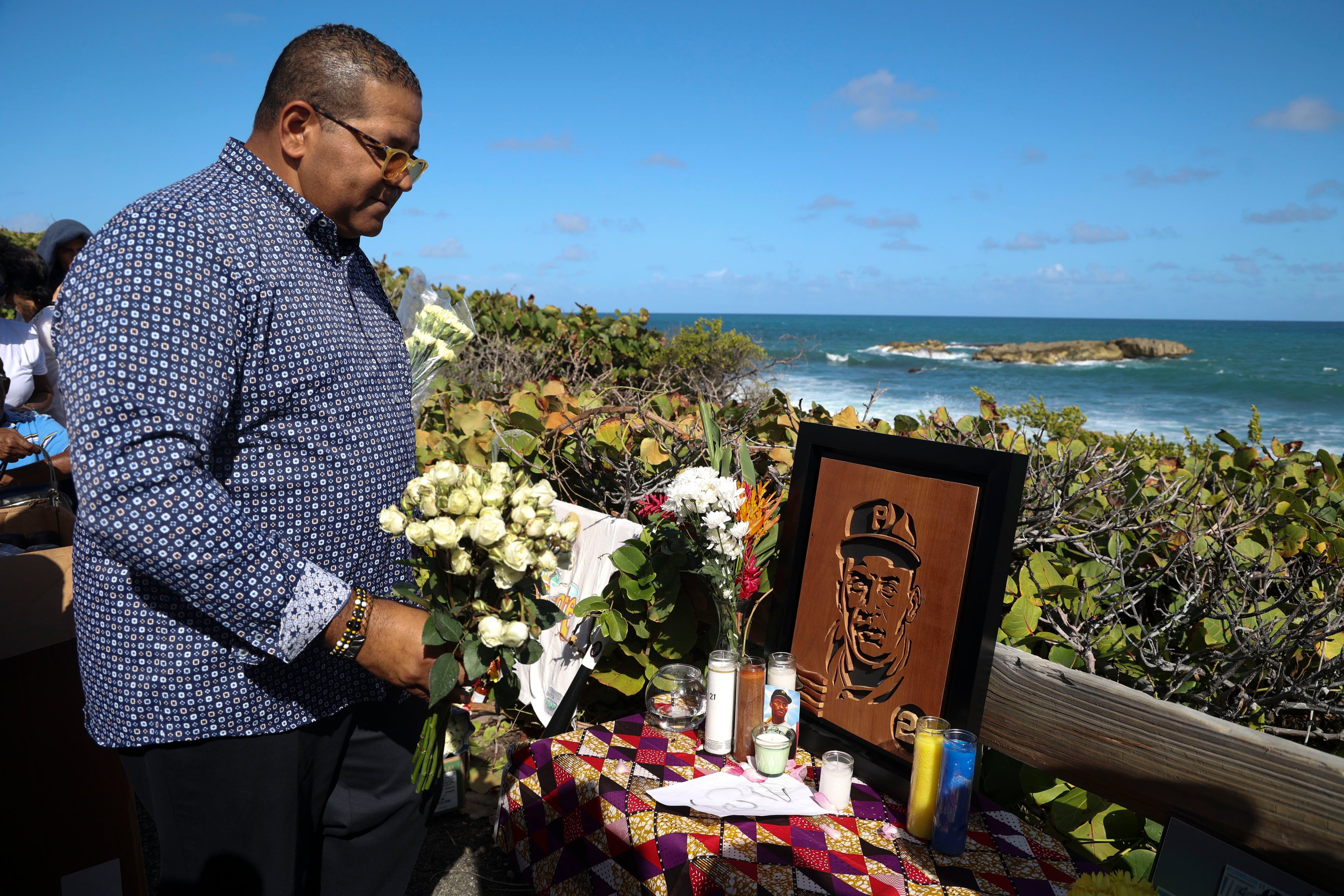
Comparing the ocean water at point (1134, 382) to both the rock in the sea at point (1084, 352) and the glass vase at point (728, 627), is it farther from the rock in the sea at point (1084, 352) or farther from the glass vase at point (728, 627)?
the glass vase at point (728, 627)

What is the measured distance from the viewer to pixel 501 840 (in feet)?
7.12

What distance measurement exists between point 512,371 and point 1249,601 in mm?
4612

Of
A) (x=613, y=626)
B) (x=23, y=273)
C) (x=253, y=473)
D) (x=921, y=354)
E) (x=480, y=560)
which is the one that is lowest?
(x=613, y=626)

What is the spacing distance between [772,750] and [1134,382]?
129ft

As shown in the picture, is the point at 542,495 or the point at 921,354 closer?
the point at 542,495

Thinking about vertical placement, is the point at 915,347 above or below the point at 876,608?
above

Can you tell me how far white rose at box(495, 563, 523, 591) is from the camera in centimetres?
129

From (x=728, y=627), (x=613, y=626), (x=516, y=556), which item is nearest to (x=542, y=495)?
(x=516, y=556)

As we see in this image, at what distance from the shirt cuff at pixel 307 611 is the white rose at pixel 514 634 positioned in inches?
10.7

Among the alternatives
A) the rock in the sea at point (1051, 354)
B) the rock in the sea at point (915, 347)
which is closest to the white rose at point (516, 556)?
the rock in the sea at point (1051, 354)

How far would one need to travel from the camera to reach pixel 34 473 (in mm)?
3113

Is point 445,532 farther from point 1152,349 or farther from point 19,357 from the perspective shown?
point 1152,349

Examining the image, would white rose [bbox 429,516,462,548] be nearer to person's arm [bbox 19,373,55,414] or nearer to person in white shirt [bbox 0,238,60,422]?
person in white shirt [bbox 0,238,60,422]

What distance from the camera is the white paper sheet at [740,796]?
152 cm
